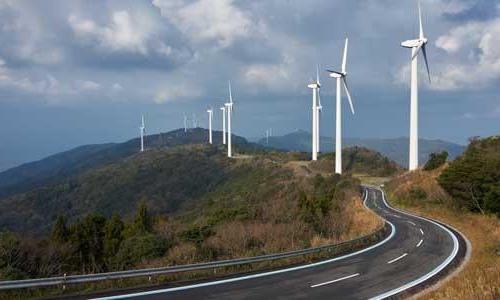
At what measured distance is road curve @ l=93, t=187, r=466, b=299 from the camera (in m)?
15.2

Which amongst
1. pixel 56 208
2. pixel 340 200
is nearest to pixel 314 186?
pixel 340 200

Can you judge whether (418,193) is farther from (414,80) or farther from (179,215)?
(179,215)

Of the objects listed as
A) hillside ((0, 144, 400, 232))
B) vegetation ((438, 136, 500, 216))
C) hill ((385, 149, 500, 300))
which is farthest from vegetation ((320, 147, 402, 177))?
vegetation ((438, 136, 500, 216))

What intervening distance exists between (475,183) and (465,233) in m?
10.6

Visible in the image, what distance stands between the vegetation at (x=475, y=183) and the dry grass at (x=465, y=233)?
40.4 inches

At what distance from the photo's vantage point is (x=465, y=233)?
3538cm

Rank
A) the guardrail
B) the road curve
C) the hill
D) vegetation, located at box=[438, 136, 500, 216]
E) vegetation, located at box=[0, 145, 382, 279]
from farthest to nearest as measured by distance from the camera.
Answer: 1. vegetation, located at box=[438, 136, 500, 216]
2. vegetation, located at box=[0, 145, 382, 279]
3. the hill
4. the road curve
5. the guardrail

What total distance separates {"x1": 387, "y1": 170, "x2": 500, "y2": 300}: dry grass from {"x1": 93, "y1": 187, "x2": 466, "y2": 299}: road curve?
1349 mm

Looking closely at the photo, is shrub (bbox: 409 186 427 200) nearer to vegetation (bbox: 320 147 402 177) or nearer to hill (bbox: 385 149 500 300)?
hill (bbox: 385 149 500 300)

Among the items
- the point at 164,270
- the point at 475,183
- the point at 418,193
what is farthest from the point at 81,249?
the point at 418,193

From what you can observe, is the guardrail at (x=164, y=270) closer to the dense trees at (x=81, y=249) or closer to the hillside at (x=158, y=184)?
the dense trees at (x=81, y=249)

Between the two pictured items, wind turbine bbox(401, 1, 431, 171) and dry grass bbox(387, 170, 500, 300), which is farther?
wind turbine bbox(401, 1, 431, 171)

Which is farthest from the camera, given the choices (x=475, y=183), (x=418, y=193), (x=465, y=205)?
(x=418, y=193)

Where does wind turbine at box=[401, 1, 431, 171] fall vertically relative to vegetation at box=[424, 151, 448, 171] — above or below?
above
